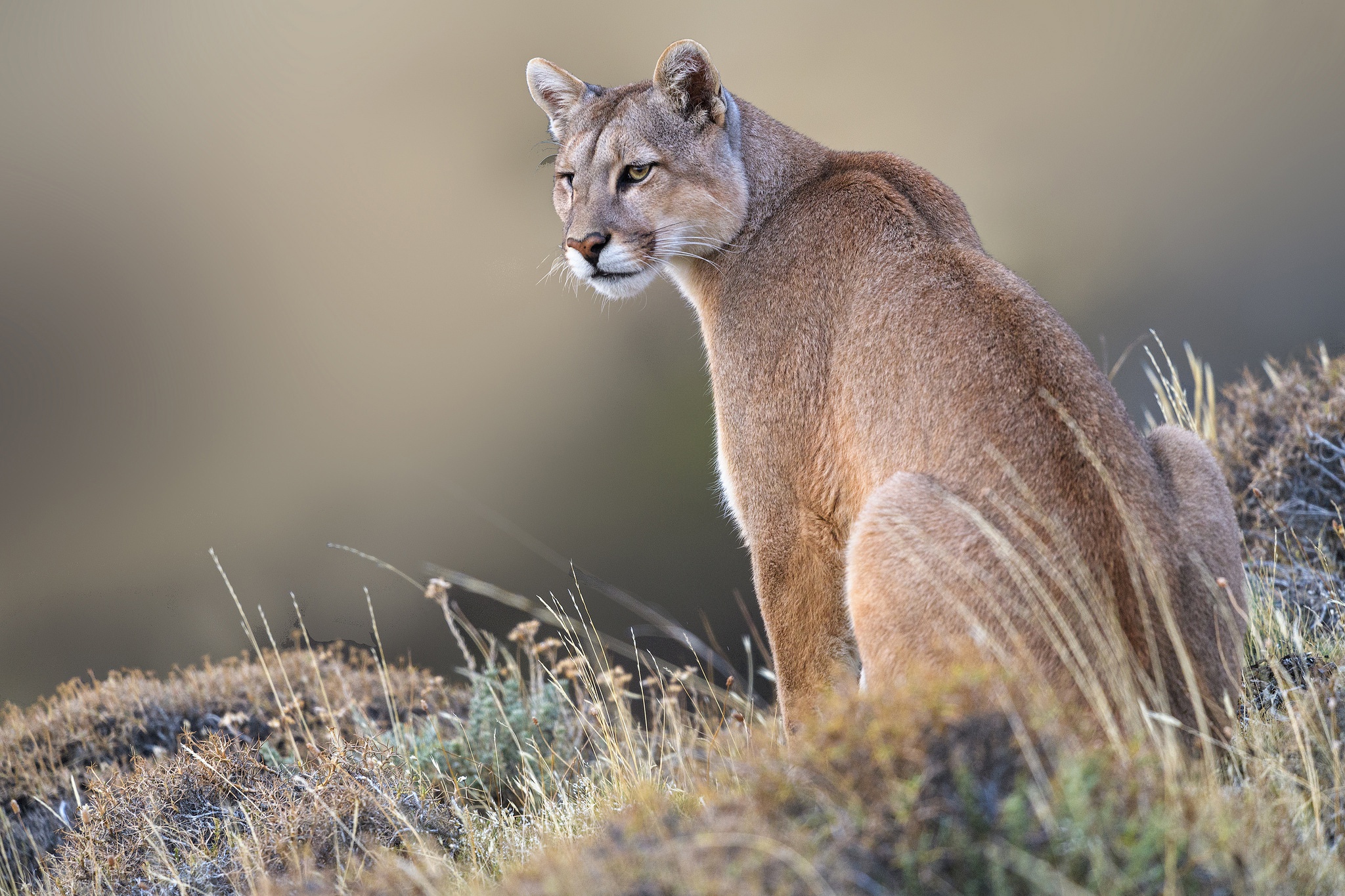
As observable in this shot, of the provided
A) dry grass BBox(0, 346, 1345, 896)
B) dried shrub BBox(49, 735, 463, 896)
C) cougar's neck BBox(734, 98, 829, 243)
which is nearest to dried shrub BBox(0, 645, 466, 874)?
dry grass BBox(0, 346, 1345, 896)

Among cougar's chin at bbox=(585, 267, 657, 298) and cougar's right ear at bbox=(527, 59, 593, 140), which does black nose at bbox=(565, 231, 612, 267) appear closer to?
cougar's chin at bbox=(585, 267, 657, 298)

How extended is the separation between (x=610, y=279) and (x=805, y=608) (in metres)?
1.82

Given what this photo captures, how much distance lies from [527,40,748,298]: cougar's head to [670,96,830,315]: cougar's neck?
0.13 feet

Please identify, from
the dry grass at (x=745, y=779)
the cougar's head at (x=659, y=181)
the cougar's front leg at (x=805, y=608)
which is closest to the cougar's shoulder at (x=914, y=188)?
the cougar's head at (x=659, y=181)

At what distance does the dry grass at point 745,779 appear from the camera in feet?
7.10

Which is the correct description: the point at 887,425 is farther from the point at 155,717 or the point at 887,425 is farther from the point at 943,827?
the point at 155,717

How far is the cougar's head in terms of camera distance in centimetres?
466

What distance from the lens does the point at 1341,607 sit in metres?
4.74

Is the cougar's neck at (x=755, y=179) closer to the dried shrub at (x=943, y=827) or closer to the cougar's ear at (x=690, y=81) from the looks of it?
the cougar's ear at (x=690, y=81)

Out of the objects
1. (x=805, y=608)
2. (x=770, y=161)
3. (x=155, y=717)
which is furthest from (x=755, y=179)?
(x=155, y=717)

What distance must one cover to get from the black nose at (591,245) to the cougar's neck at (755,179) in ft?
1.40

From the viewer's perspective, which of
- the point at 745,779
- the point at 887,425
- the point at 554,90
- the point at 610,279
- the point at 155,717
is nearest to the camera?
the point at 745,779

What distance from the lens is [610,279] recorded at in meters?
4.77

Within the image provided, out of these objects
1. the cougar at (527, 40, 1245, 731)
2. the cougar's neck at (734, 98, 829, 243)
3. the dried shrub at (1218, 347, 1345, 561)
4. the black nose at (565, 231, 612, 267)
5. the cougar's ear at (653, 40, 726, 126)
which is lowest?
the dried shrub at (1218, 347, 1345, 561)
